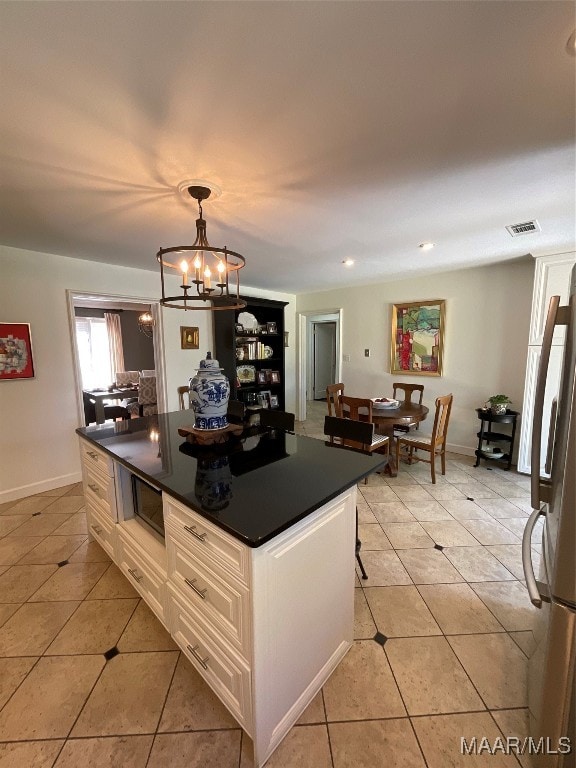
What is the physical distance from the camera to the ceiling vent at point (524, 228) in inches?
91.9

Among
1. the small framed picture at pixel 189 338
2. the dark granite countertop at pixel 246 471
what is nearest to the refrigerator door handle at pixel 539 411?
the dark granite countertop at pixel 246 471

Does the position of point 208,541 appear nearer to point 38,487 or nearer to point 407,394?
point 38,487

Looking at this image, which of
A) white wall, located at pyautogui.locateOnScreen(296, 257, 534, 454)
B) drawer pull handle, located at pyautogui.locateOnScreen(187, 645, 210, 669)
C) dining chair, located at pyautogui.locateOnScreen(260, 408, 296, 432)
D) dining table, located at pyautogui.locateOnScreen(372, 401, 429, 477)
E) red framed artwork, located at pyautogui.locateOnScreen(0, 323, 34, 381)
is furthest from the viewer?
white wall, located at pyautogui.locateOnScreen(296, 257, 534, 454)

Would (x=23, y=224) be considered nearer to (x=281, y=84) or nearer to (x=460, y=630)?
(x=281, y=84)

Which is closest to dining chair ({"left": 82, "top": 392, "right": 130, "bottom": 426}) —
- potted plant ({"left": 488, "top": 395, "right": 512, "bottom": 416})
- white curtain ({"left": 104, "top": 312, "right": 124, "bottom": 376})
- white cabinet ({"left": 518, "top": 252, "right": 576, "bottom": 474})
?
white curtain ({"left": 104, "top": 312, "right": 124, "bottom": 376})

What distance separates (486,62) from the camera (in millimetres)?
1005

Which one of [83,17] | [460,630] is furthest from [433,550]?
[83,17]

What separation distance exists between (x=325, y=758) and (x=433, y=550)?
1436 mm

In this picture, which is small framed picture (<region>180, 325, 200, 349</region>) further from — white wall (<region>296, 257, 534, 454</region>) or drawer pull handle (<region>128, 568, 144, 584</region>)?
drawer pull handle (<region>128, 568, 144, 584</region>)

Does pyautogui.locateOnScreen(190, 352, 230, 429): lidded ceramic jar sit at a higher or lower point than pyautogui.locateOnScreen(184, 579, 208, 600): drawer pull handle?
higher

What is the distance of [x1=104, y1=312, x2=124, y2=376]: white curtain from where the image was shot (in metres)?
6.92

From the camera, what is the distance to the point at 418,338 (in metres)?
4.25

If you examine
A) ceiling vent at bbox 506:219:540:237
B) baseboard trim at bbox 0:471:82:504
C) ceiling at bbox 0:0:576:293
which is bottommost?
baseboard trim at bbox 0:471:82:504

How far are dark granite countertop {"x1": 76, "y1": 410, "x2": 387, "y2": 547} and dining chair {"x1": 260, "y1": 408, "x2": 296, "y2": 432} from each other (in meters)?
0.23
